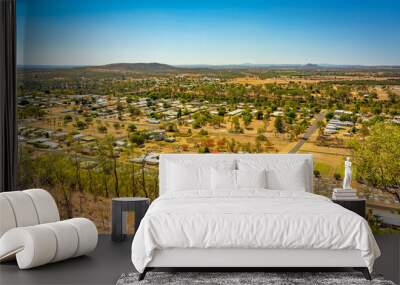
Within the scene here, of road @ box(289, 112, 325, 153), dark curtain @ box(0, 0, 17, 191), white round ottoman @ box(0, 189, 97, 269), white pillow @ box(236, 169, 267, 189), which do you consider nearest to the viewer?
white round ottoman @ box(0, 189, 97, 269)

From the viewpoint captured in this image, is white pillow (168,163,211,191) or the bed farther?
white pillow (168,163,211,191)

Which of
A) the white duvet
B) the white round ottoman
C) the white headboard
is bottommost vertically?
the white round ottoman

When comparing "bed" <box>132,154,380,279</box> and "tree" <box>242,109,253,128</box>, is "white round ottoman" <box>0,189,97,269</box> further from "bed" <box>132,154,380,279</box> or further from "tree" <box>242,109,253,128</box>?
"tree" <box>242,109,253,128</box>

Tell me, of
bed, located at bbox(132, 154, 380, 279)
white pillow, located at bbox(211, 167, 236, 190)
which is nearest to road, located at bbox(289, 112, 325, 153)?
white pillow, located at bbox(211, 167, 236, 190)

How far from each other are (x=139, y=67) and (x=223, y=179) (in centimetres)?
219

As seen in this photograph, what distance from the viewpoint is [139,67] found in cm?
884

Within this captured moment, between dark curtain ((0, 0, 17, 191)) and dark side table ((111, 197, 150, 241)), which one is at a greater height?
dark curtain ((0, 0, 17, 191))

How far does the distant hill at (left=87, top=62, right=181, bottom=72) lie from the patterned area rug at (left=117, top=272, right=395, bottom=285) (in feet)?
11.9

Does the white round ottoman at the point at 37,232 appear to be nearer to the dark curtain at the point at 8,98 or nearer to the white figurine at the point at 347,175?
the dark curtain at the point at 8,98

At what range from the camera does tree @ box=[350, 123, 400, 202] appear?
27.4 feet

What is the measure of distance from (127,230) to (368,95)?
3437mm

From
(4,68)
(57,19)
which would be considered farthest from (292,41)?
(4,68)

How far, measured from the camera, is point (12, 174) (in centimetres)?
816

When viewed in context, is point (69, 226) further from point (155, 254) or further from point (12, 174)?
point (12, 174)
